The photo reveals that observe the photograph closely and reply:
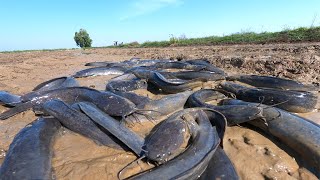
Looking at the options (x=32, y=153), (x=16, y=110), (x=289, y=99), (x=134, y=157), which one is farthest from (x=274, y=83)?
(x=16, y=110)

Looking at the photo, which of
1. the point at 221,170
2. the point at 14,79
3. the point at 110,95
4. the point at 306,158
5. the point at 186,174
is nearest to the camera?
the point at 186,174

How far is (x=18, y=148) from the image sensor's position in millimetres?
3498

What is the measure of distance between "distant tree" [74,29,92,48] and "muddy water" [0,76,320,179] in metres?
41.7

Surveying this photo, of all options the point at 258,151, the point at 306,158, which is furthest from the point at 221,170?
the point at 306,158

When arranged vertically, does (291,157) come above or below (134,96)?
below

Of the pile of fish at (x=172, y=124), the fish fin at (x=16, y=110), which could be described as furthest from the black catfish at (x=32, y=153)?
the fish fin at (x=16, y=110)

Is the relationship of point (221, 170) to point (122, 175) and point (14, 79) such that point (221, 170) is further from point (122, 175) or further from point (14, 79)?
point (14, 79)

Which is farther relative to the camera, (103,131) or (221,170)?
(103,131)

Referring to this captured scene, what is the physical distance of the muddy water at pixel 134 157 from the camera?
10.8ft

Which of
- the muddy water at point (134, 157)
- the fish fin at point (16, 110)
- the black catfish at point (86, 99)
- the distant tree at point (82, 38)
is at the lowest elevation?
the distant tree at point (82, 38)

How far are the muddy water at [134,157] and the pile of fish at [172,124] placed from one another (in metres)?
0.12

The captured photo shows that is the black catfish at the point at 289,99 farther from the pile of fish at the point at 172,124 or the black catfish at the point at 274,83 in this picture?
the black catfish at the point at 274,83

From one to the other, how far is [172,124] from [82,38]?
42.9 metres

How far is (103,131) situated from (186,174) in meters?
1.50
